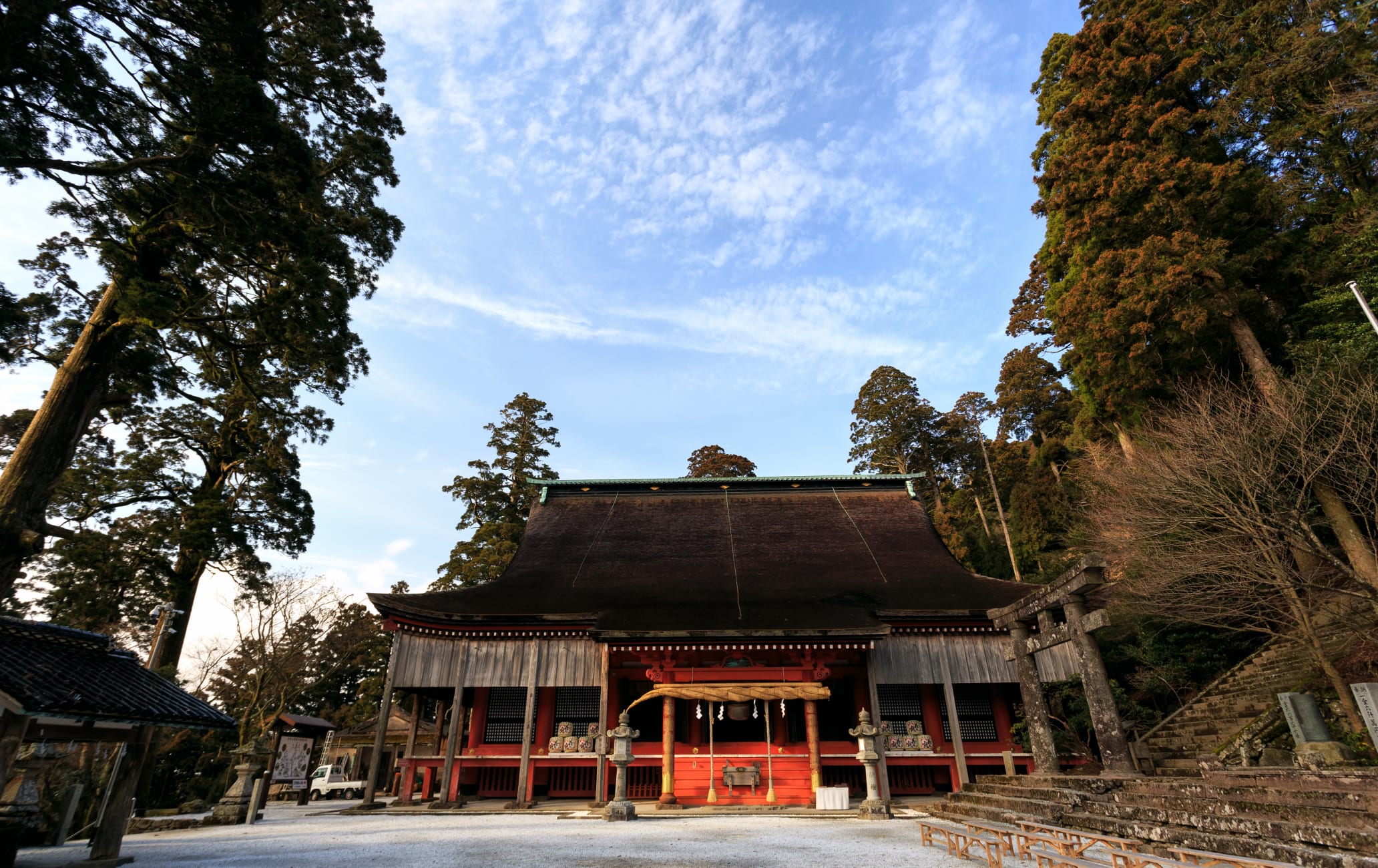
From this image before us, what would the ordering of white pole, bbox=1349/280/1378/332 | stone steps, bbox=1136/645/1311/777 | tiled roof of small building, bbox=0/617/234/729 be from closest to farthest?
tiled roof of small building, bbox=0/617/234/729 < white pole, bbox=1349/280/1378/332 < stone steps, bbox=1136/645/1311/777

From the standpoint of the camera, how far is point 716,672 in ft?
42.1

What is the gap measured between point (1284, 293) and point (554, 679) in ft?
63.3

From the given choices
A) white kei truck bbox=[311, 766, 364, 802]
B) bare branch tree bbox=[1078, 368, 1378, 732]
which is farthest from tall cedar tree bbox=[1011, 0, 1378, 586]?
white kei truck bbox=[311, 766, 364, 802]

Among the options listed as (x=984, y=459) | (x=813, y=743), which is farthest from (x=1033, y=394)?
(x=813, y=743)

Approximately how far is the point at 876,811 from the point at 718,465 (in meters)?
22.2

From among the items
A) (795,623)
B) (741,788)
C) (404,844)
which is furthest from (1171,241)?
(404,844)

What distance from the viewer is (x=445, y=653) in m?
13.3

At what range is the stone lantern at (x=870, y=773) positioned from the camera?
33.1 ft

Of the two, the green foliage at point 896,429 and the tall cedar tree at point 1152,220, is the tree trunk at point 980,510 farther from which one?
the tall cedar tree at point 1152,220

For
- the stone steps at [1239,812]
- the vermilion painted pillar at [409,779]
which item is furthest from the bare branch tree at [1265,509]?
the vermilion painted pillar at [409,779]

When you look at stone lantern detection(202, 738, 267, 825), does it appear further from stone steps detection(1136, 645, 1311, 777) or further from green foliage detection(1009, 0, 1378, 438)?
green foliage detection(1009, 0, 1378, 438)

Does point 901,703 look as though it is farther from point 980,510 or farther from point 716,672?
point 980,510

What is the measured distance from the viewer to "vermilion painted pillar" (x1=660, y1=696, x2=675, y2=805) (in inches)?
467

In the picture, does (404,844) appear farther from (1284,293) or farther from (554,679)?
(1284,293)
